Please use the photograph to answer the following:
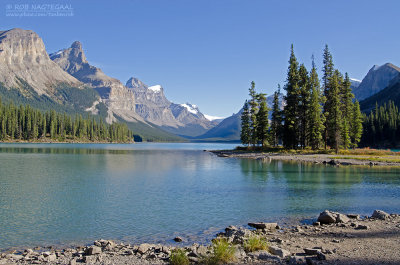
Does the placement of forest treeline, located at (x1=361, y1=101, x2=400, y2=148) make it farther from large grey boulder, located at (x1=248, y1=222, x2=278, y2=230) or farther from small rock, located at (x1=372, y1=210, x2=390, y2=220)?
large grey boulder, located at (x1=248, y1=222, x2=278, y2=230)

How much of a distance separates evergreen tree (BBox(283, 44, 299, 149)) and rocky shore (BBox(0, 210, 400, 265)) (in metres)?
63.0

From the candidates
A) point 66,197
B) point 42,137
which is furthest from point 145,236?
point 42,137

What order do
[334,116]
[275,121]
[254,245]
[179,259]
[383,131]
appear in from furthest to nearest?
[383,131] < [275,121] < [334,116] < [254,245] < [179,259]

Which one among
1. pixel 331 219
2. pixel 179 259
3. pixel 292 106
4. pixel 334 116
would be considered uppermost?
pixel 292 106

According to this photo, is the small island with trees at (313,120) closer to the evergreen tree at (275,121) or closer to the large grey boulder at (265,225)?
the evergreen tree at (275,121)

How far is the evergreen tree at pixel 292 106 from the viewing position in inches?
3169

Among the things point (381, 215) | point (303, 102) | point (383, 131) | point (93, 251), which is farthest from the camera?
point (383, 131)

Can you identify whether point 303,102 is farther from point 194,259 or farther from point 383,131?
point 383,131

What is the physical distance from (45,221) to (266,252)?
1538 cm

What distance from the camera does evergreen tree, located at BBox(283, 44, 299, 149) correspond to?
80.5 m

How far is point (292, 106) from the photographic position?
81.4m

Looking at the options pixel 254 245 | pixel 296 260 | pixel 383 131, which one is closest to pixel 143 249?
pixel 254 245

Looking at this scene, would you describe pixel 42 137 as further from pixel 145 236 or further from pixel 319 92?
pixel 145 236

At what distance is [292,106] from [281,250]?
7298cm
